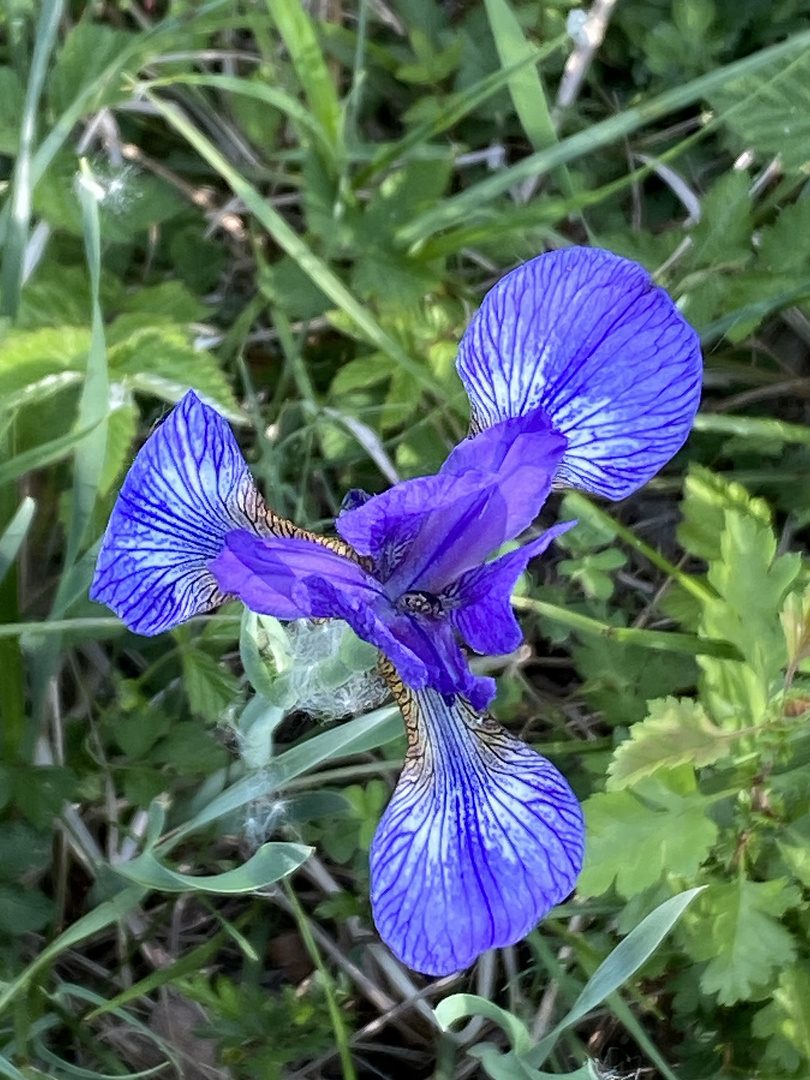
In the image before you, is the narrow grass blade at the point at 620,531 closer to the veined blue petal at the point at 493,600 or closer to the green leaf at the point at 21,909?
the veined blue petal at the point at 493,600

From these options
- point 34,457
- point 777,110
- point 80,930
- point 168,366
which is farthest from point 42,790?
point 777,110

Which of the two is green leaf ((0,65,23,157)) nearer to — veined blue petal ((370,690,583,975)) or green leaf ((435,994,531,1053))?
veined blue petal ((370,690,583,975))

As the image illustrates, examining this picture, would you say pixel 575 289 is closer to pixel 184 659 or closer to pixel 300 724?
pixel 184 659

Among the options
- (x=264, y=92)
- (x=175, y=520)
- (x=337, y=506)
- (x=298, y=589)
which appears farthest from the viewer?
(x=337, y=506)

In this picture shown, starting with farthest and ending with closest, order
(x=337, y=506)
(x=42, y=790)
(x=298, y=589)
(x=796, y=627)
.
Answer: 1. (x=337, y=506)
2. (x=42, y=790)
3. (x=796, y=627)
4. (x=298, y=589)

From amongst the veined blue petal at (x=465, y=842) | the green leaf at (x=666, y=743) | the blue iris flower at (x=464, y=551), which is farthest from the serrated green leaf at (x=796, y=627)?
the veined blue petal at (x=465, y=842)

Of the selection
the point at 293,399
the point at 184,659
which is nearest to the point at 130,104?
the point at 293,399

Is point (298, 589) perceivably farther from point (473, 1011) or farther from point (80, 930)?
point (80, 930)
